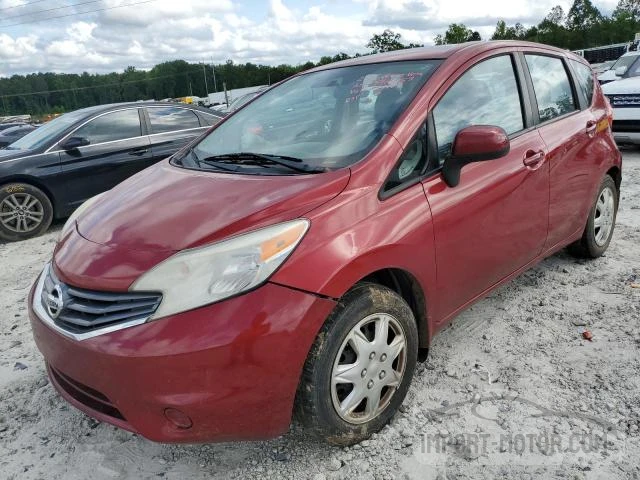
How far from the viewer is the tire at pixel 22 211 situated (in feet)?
20.1

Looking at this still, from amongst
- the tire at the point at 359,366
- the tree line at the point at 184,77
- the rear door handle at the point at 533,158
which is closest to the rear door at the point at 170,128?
the rear door handle at the point at 533,158

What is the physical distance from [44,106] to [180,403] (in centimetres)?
10390

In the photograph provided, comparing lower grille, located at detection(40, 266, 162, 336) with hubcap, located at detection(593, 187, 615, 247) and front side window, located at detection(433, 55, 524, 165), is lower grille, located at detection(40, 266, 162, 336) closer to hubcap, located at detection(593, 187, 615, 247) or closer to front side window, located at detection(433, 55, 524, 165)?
front side window, located at detection(433, 55, 524, 165)

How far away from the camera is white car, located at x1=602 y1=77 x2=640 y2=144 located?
810 cm

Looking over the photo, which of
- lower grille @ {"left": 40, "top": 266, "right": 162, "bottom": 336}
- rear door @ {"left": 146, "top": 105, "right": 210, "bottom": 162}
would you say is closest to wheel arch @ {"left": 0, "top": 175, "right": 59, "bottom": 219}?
rear door @ {"left": 146, "top": 105, "right": 210, "bottom": 162}

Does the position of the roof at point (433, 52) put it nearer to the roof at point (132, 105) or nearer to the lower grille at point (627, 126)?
the roof at point (132, 105)

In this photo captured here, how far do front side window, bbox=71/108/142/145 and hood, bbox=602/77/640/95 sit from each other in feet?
22.5

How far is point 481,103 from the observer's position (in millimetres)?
2982

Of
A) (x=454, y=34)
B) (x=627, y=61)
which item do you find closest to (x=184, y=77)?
(x=454, y=34)

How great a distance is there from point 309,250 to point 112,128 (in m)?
5.51

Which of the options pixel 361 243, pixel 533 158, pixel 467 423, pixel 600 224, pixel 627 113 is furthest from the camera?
pixel 627 113

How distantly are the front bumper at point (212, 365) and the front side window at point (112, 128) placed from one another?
5.15m

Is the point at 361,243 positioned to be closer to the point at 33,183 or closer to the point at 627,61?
the point at 33,183

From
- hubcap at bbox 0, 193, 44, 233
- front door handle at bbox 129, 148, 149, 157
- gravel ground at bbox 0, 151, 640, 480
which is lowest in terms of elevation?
gravel ground at bbox 0, 151, 640, 480
